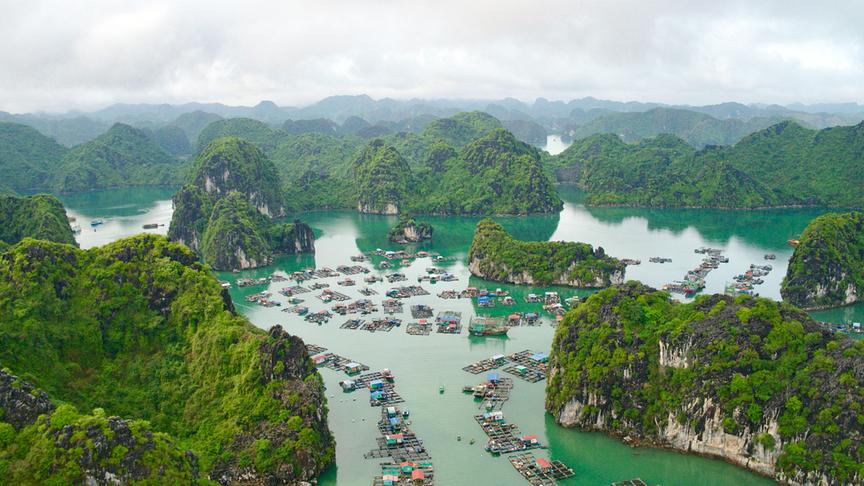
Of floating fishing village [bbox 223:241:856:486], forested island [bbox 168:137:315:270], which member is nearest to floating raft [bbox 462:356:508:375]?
floating fishing village [bbox 223:241:856:486]

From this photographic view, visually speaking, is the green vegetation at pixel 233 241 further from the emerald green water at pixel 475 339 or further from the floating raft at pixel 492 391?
the floating raft at pixel 492 391

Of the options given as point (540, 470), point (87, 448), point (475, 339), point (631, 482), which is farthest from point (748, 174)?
point (87, 448)

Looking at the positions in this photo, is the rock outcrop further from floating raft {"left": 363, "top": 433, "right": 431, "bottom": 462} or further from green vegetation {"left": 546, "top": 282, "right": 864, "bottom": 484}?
floating raft {"left": 363, "top": 433, "right": 431, "bottom": 462}

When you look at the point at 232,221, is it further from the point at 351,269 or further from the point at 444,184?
the point at 444,184

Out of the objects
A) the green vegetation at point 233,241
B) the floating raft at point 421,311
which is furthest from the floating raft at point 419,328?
the green vegetation at point 233,241

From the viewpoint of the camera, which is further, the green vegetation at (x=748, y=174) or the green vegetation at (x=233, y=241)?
the green vegetation at (x=748, y=174)

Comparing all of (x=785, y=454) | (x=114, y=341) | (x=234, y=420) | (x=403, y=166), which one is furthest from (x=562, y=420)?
(x=403, y=166)
